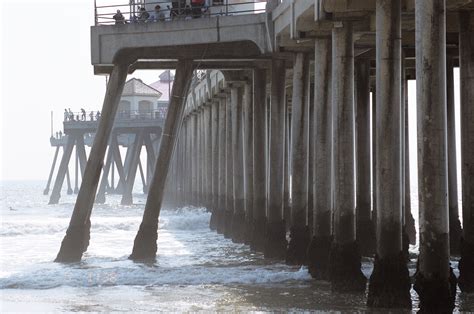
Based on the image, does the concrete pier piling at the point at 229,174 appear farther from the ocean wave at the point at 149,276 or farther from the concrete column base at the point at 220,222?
the ocean wave at the point at 149,276

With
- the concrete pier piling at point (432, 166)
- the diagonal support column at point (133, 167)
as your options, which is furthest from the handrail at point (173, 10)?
the diagonal support column at point (133, 167)

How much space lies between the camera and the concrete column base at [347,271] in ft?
59.2

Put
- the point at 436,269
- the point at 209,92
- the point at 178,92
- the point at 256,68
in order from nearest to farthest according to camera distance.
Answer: the point at 436,269 < the point at 178,92 < the point at 256,68 < the point at 209,92

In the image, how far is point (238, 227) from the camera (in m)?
33.1

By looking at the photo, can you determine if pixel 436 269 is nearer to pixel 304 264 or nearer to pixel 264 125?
pixel 304 264

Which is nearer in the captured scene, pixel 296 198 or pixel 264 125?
pixel 296 198

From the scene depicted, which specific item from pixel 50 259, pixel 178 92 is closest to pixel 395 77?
pixel 178 92

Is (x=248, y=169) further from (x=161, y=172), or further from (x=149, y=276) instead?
(x=149, y=276)

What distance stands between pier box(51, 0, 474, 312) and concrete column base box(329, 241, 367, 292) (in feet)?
0.07

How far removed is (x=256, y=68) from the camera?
3023 cm

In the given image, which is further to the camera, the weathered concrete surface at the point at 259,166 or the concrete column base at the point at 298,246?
the weathered concrete surface at the point at 259,166

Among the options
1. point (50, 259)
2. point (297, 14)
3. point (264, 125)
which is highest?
point (297, 14)

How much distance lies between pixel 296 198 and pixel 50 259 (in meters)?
7.31

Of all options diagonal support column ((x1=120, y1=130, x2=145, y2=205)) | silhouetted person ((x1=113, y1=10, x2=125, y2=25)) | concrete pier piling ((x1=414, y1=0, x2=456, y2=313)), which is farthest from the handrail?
diagonal support column ((x1=120, y1=130, x2=145, y2=205))
